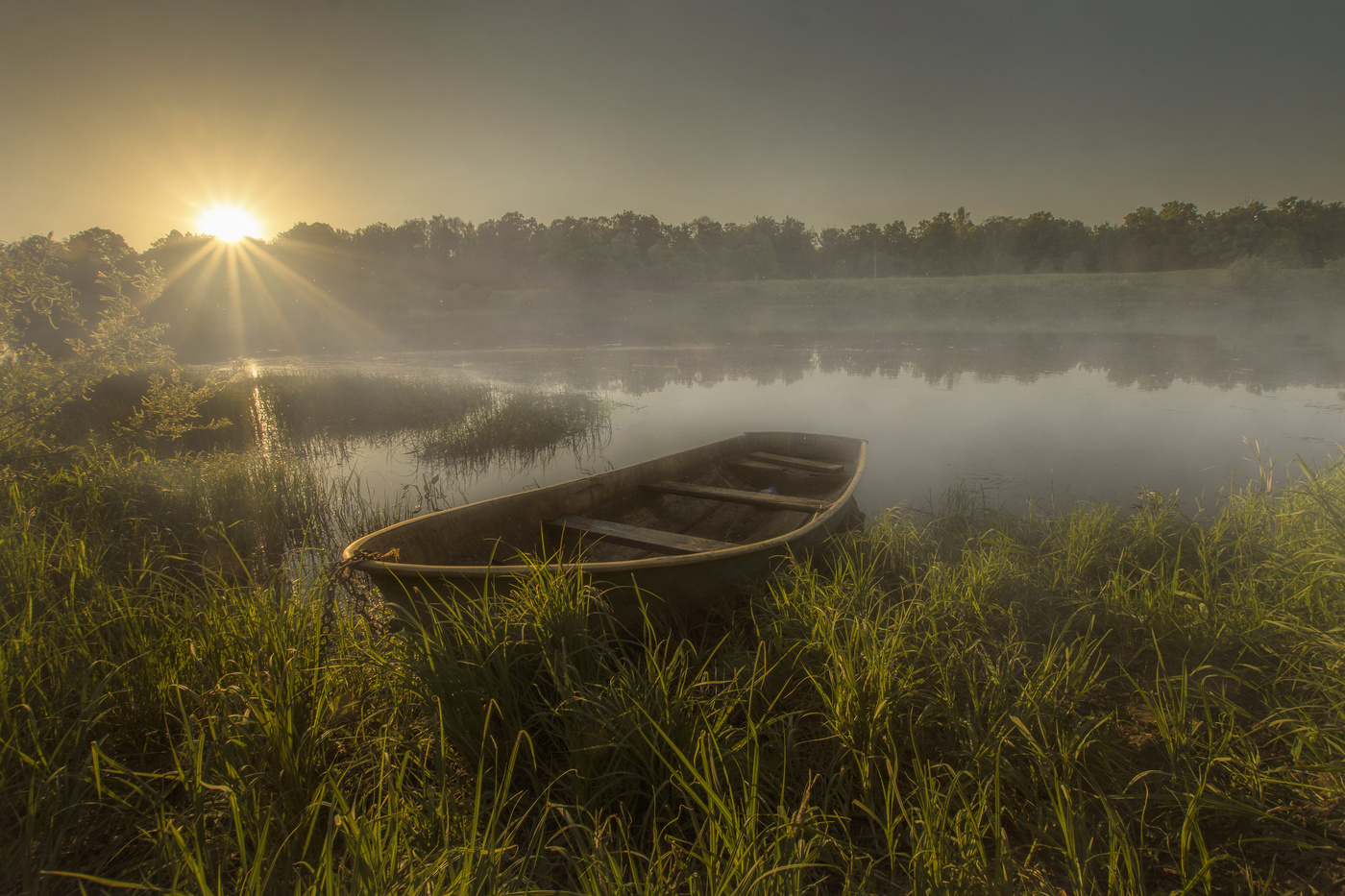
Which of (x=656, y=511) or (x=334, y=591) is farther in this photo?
(x=656, y=511)

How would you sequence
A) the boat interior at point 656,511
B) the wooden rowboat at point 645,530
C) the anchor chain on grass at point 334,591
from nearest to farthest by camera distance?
1. the anchor chain on grass at point 334,591
2. the wooden rowboat at point 645,530
3. the boat interior at point 656,511

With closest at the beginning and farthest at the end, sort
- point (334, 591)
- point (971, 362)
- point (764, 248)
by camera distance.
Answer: point (334, 591)
point (971, 362)
point (764, 248)

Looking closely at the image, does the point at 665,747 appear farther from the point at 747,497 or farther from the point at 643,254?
the point at 643,254

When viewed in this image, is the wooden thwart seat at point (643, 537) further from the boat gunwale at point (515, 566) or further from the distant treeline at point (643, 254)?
the distant treeline at point (643, 254)

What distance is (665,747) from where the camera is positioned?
2018 mm

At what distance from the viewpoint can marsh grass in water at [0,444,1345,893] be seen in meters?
1.55

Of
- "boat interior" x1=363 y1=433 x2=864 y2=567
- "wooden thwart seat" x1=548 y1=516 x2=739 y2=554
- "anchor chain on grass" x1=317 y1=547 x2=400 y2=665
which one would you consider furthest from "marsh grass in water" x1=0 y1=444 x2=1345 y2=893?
"boat interior" x1=363 y1=433 x2=864 y2=567

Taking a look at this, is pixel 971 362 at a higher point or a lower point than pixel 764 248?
lower

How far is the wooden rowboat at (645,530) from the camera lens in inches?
109

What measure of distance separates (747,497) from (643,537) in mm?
1294

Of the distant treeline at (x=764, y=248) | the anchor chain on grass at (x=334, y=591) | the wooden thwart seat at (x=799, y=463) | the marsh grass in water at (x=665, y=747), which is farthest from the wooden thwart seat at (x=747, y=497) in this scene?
the distant treeline at (x=764, y=248)

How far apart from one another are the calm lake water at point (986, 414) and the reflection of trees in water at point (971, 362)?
0.35 ft

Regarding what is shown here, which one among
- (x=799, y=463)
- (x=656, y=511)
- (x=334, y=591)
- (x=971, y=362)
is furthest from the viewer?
(x=971, y=362)

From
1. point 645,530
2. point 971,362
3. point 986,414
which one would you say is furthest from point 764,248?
point 645,530
